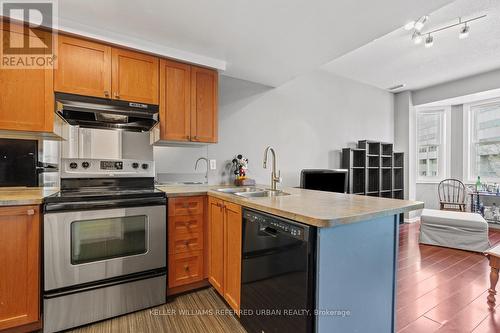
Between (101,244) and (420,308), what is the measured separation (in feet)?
8.79

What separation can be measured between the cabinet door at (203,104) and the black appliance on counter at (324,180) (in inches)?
58.1

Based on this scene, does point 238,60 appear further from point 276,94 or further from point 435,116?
point 435,116

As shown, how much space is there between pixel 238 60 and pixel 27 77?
6.15 feet

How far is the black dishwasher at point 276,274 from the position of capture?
110 cm

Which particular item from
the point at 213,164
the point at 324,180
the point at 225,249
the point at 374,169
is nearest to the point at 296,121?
the point at 324,180

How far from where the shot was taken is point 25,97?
183cm

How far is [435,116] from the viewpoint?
5223 mm

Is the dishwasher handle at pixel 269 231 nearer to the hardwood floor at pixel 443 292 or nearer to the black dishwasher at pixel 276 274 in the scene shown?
the black dishwasher at pixel 276 274

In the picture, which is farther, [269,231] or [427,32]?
[427,32]

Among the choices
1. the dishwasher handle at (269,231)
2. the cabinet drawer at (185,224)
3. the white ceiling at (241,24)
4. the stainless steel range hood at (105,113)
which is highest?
the white ceiling at (241,24)

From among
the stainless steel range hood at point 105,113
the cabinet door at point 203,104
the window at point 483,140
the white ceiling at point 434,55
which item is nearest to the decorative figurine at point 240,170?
the cabinet door at point 203,104

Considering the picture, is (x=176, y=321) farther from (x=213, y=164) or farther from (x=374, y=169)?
(x=374, y=169)

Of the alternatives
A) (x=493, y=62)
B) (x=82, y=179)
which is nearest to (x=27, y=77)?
(x=82, y=179)

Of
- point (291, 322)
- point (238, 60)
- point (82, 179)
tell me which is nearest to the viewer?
point (291, 322)
